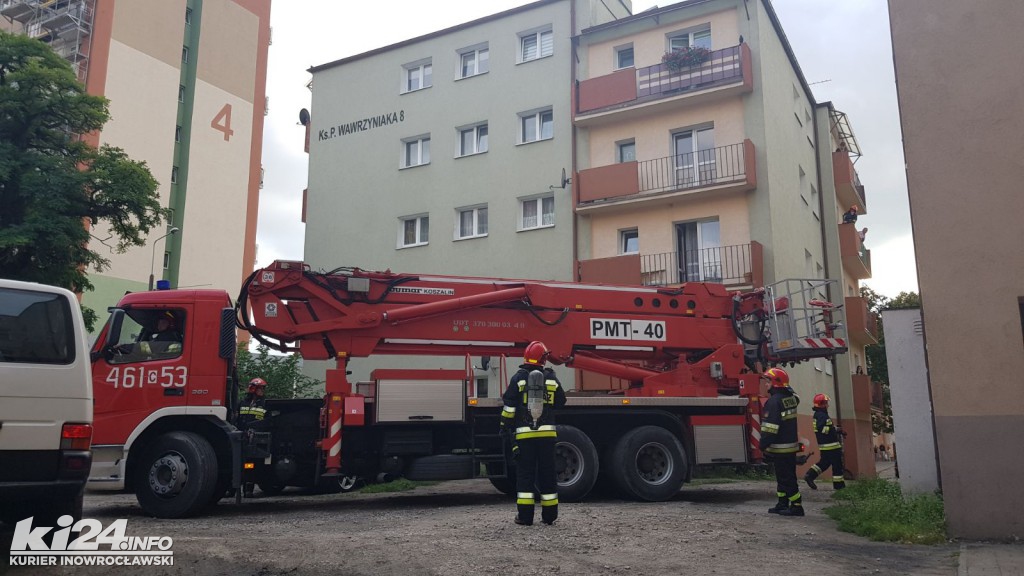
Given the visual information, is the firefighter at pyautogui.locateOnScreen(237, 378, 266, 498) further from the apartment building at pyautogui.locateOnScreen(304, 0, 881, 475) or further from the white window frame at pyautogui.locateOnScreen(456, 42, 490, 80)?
the white window frame at pyautogui.locateOnScreen(456, 42, 490, 80)

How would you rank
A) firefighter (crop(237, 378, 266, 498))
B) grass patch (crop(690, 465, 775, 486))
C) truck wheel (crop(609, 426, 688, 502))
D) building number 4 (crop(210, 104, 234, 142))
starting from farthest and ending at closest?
building number 4 (crop(210, 104, 234, 142)), grass patch (crop(690, 465, 775, 486)), truck wheel (crop(609, 426, 688, 502)), firefighter (crop(237, 378, 266, 498))

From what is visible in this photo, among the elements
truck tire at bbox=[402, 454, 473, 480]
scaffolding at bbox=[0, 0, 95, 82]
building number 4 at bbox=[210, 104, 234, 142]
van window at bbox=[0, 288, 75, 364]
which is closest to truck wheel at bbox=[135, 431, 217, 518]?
truck tire at bbox=[402, 454, 473, 480]

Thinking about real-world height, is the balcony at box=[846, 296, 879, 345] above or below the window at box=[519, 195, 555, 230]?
below

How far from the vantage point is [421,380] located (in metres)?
11.3

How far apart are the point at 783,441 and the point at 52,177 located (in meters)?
16.1

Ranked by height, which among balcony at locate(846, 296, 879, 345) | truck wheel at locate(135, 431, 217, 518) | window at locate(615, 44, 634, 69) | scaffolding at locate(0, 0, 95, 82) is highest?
scaffolding at locate(0, 0, 95, 82)

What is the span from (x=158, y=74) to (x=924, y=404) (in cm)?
3657

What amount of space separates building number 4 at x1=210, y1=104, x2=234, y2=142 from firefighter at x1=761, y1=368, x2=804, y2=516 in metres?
37.0

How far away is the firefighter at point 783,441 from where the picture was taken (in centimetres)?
1005

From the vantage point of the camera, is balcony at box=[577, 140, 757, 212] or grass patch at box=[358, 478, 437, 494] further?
balcony at box=[577, 140, 757, 212]

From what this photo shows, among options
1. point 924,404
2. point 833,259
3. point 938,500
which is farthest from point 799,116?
point 938,500

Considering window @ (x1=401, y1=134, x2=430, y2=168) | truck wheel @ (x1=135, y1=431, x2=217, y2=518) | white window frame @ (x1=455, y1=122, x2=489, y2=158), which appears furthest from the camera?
window @ (x1=401, y1=134, x2=430, y2=168)

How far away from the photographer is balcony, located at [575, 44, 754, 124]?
70.7ft

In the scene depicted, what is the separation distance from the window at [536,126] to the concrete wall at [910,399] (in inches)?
582
